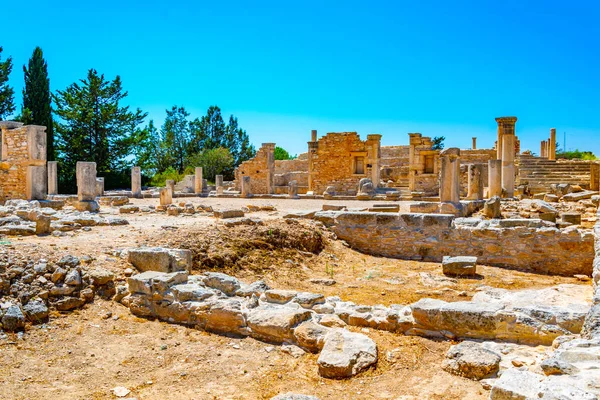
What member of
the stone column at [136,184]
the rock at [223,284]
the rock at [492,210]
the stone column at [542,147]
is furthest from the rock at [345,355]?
the stone column at [542,147]

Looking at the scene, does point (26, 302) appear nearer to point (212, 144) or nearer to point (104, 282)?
point (104, 282)

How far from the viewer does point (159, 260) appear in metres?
6.63

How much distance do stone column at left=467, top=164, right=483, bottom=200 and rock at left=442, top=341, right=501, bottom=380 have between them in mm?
13184

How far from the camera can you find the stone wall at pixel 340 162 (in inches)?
1130

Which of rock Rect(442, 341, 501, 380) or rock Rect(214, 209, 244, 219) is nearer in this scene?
rock Rect(442, 341, 501, 380)

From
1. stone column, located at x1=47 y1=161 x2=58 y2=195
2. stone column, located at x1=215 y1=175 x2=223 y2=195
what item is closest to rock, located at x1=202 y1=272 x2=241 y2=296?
stone column, located at x1=47 y1=161 x2=58 y2=195

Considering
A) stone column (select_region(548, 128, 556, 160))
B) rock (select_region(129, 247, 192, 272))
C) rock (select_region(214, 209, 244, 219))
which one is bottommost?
rock (select_region(129, 247, 192, 272))

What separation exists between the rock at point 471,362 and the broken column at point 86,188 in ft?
41.5

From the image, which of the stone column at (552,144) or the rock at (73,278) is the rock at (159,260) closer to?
the rock at (73,278)

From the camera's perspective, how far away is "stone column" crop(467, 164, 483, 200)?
54.3 feet

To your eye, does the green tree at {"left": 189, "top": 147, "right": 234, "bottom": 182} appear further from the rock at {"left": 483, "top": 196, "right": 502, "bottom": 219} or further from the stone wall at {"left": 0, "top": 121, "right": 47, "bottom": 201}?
the rock at {"left": 483, "top": 196, "right": 502, "bottom": 219}

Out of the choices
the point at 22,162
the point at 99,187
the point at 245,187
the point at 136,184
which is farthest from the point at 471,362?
the point at 136,184

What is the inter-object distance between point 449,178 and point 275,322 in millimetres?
11126

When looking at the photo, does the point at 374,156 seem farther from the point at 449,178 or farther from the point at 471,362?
the point at 471,362
